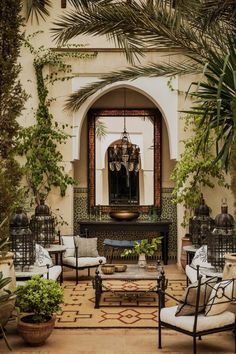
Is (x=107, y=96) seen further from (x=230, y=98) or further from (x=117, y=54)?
(x=230, y=98)

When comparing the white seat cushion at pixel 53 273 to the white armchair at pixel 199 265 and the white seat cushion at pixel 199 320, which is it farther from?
the white seat cushion at pixel 199 320

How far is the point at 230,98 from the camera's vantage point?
704 cm

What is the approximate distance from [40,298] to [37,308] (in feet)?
0.35

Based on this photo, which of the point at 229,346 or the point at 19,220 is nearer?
the point at 229,346

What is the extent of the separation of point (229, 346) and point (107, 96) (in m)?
7.55

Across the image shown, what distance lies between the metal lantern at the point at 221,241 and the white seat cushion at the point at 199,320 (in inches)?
64.5

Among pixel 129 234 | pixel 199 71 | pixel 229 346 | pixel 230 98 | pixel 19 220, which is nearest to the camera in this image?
pixel 229 346

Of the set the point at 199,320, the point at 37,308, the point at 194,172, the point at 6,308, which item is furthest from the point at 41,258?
the point at 194,172

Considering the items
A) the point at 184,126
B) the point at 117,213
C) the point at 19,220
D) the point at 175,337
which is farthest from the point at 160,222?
the point at 175,337

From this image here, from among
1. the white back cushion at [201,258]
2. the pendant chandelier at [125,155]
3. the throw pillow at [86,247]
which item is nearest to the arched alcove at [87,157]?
the pendant chandelier at [125,155]

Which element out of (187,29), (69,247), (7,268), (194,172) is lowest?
(69,247)

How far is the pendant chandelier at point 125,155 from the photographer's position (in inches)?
474

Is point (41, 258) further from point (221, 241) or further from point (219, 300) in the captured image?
point (219, 300)

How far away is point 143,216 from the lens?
12.1m
